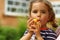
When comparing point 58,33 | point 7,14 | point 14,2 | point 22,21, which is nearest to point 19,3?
point 14,2

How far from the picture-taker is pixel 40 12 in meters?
3.48

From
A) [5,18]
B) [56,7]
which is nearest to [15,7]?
[5,18]

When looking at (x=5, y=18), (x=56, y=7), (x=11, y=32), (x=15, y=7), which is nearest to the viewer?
→ (x=11, y=32)

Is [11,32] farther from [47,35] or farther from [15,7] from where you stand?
[15,7]

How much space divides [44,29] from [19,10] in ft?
41.5

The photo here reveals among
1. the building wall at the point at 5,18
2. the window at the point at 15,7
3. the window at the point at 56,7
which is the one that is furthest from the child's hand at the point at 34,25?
the window at the point at 56,7

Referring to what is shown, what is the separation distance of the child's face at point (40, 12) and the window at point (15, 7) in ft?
39.9

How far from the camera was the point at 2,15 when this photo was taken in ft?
49.8

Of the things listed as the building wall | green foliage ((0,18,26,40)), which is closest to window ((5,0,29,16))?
the building wall

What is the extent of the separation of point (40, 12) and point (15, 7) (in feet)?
42.3

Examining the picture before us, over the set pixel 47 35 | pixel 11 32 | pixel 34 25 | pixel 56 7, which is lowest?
pixel 11 32

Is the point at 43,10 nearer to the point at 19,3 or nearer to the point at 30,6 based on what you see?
the point at 30,6

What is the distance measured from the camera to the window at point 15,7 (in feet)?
52.3

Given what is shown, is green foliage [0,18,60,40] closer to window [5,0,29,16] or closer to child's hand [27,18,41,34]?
child's hand [27,18,41,34]
